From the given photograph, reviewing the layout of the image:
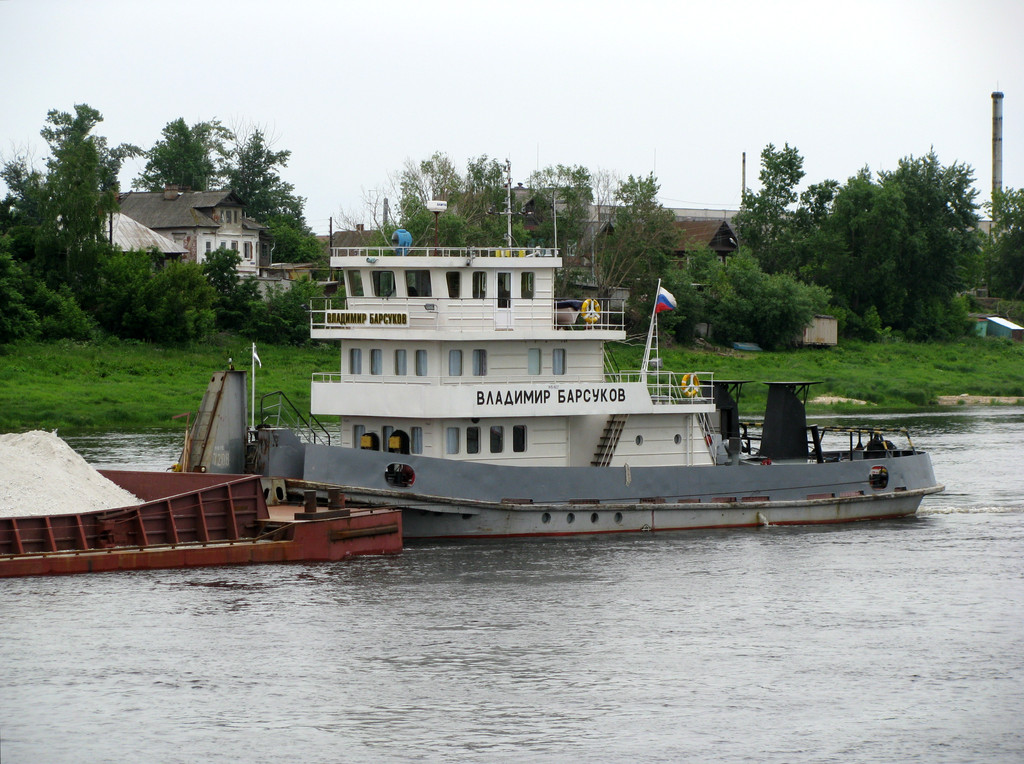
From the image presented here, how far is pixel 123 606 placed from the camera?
2050cm

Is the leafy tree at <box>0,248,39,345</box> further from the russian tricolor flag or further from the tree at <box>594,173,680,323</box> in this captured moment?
the russian tricolor flag

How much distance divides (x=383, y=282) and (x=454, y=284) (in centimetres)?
141

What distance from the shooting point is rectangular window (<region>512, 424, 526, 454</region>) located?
84.4 feet

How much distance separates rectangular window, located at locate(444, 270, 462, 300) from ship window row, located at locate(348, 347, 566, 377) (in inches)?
44.1

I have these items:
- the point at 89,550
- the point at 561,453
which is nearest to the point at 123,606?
the point at 89,550

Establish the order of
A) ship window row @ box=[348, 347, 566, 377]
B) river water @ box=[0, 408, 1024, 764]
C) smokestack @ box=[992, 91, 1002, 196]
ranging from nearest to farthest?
river water @ box=[0, 408, 1024, 764], ship window row @ box=[348, 347, 566, 377], smokestack @ box=[992, 91, 1002, 196]

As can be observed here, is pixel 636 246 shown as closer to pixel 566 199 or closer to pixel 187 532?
pixel 566 199

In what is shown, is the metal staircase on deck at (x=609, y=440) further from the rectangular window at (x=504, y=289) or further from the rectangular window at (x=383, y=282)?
the rectangular window at (x=383, y=282)

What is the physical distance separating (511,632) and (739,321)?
163 ft

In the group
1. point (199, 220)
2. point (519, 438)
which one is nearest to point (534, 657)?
point (519, 438)

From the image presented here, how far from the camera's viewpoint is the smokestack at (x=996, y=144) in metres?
104

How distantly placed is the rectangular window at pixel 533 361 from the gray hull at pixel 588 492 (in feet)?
6.72

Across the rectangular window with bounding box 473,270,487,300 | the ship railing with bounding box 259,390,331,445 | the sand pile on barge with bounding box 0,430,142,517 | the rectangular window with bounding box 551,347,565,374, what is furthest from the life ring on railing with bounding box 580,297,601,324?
the sand pile on barge with bounding box 0,430,142,517

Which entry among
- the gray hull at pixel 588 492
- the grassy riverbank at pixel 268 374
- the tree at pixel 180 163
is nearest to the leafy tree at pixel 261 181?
the tree at pixel 180 163
